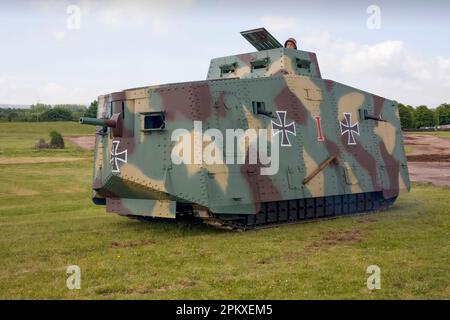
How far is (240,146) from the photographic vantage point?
11281 mm

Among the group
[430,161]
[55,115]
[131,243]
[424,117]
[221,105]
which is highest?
[424,117]

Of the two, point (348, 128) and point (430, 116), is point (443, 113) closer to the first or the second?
point (430, 116)

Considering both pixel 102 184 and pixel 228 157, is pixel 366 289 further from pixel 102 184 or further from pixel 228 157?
pixel 102 184

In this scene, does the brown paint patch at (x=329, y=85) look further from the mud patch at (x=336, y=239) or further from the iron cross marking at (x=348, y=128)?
the mud patch at (x=336, y=239)

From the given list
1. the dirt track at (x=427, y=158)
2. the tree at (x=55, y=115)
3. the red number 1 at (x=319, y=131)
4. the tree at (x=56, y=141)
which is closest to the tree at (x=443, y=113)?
the dirt track at (x=427, y=158)

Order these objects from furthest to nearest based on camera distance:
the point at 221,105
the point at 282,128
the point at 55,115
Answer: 1. the point at 55,115
2. the point at 282,128
3. the point at 221,105

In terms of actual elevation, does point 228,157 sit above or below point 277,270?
above

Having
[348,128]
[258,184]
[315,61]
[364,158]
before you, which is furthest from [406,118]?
[258,184]

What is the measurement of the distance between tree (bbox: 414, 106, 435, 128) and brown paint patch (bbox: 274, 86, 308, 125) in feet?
299

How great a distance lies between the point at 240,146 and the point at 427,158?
2757 centimetres

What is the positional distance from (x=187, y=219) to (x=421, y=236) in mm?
5285

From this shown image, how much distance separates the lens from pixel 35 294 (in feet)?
23.0

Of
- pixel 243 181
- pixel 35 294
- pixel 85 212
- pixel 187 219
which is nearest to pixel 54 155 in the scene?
pixel 85 212

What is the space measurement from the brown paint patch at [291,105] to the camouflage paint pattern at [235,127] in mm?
23
